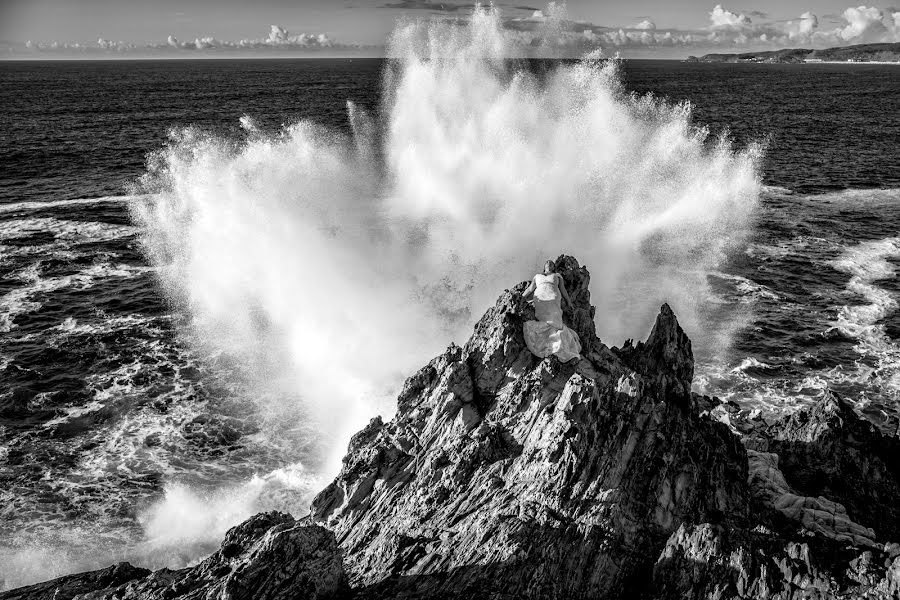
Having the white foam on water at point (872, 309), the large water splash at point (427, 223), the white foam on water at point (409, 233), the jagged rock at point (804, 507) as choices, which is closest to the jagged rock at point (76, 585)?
the white foam on water at point (409, 233)

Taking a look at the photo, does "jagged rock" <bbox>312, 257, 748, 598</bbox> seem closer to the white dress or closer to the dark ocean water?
the white dress

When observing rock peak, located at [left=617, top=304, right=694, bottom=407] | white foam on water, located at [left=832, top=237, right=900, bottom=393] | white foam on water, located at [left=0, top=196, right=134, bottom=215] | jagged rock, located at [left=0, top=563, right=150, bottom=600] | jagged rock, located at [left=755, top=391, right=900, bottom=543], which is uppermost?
white foam on water, located at [left=0, top=196, right=134, bottom=215]

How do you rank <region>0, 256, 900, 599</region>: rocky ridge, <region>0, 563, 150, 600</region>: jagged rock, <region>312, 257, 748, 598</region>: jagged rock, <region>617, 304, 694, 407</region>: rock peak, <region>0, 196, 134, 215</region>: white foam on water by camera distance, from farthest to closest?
<region>0, 196, 134, 215</region>: white foam on water → <region>617, 304, 694, 407</region>: rock peak → <region>312, 257, 748, 598</region>: jagged rock → <region>0, 563, 150, 600</region>: jagged rock → <region>0, 256, 900, 599</region>: rocky ridge

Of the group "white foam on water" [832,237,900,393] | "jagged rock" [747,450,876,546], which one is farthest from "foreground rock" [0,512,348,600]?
"white foam on water" [832,237,900,393]

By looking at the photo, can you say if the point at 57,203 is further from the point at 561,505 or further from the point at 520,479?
the point at 561,505

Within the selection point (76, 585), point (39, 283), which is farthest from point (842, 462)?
point (39, 283)

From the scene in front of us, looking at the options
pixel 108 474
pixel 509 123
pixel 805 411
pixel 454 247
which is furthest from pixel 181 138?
pixel 805 411

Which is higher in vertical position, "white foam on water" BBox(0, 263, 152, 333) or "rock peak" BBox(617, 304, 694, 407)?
"white foam on water" BBox(0, 263, 152, 333)
